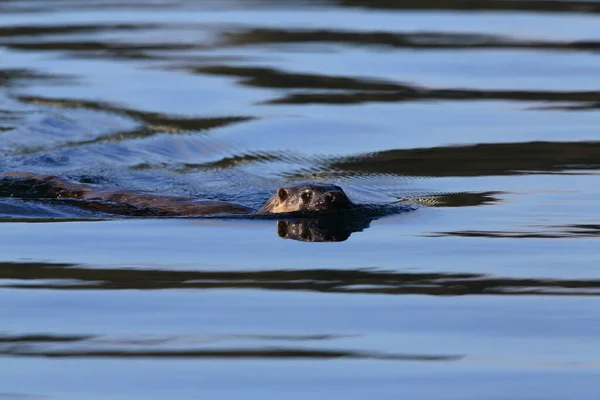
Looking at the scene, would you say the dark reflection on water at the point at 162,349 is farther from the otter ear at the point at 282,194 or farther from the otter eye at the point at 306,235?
the otter ear at the point at 282,194

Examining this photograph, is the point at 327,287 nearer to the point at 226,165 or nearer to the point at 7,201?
the point at 7,201

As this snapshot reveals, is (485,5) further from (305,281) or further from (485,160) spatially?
(305,281)

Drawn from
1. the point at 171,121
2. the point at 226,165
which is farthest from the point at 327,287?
the point at 171,121

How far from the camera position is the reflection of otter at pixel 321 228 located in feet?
27.5

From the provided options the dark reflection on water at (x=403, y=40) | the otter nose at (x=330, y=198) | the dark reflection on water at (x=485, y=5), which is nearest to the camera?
the otter nose at (x=330, y=198)

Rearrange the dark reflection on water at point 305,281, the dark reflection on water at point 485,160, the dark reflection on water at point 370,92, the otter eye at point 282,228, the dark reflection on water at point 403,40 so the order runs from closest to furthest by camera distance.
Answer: the dark reflection on water at point 305,281 < the otter eye at point 282,228 < the dark reflection on water at point 485,160 < the dark reflection on water at point 370,92 < the dark reflection on water at point 403,40

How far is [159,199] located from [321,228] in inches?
55.1

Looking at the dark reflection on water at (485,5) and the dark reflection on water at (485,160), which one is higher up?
the dark reflection on water at (485,5)

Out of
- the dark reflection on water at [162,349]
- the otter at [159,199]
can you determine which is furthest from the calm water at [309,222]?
the otter at [159,199]

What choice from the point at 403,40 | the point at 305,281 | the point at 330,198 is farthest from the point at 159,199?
the point at 403,40

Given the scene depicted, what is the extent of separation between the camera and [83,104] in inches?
557

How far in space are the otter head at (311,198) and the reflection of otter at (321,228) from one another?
10cm

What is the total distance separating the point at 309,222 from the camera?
29.2ft

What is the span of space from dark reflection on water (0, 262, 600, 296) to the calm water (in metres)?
0.02
